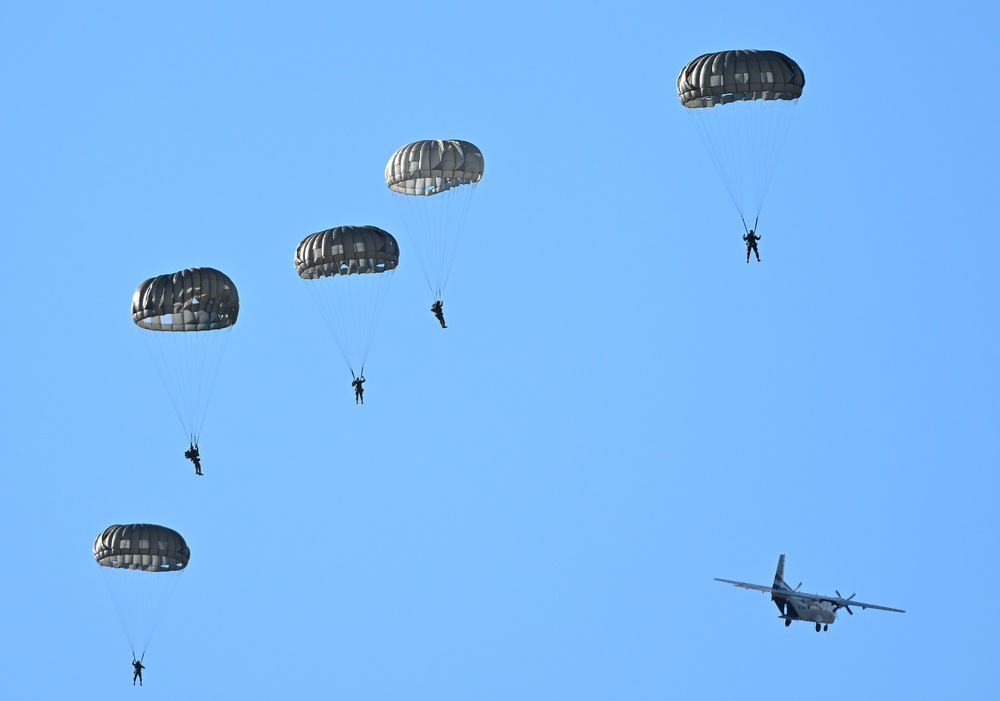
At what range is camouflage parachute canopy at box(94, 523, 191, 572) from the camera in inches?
2169

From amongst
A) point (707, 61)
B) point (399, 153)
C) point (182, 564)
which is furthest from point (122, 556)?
point (707, 61)

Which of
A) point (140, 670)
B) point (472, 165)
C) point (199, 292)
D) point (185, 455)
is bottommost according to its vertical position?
point (140, 670)

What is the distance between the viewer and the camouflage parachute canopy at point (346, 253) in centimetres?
5228

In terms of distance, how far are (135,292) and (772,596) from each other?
29260mm

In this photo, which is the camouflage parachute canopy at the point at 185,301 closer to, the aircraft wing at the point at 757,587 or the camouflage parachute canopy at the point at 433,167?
the camouflage parachute canopy at the point at 433,167

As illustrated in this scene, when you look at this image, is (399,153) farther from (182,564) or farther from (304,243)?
(182,564)

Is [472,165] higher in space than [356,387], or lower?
higher

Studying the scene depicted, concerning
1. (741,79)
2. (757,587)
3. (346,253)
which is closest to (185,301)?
(346,253)

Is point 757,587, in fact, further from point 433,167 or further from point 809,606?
point 433,167

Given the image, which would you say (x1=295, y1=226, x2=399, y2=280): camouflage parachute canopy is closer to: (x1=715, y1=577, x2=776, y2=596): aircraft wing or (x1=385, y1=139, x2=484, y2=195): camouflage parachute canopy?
(x1=385, y1=139, x2=484, y2=195): camouflage parachute canopy

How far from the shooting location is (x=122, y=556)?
5512cm

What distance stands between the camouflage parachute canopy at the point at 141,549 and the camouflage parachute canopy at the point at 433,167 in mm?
13076

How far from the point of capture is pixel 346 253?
5222 centimetres

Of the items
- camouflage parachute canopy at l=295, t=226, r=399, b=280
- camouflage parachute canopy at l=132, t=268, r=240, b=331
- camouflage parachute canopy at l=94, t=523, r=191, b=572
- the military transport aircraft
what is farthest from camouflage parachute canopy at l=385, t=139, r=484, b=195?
the military transport aircraft
